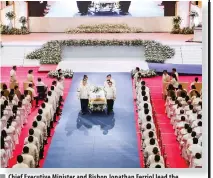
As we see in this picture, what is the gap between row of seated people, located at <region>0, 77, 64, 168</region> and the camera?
9414mm

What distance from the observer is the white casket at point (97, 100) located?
12383 millimetres

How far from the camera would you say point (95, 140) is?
11.0 meters

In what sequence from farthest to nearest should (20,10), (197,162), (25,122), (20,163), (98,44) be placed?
(20,10) < (98,44) < (25,122) < (197,162) < (20,163)

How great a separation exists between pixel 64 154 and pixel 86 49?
8.61 metres

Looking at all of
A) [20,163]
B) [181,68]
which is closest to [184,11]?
[181,68]

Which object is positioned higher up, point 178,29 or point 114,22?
point 114,22

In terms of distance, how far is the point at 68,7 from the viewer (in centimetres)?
2378

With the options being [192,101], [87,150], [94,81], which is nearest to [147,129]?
[87,150]

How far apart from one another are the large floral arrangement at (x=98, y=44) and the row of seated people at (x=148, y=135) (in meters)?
5.37

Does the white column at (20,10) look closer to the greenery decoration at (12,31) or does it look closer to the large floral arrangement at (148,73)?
the greenery decoration at (12,31)

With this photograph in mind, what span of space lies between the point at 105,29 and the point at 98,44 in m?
2.41

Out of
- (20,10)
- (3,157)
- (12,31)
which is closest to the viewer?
(3,157)

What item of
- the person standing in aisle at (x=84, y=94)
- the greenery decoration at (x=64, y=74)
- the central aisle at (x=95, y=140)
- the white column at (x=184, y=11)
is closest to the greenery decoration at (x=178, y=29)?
the white column at (x=184, y=11)

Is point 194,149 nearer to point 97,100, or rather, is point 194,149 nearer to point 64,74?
point 97,100
